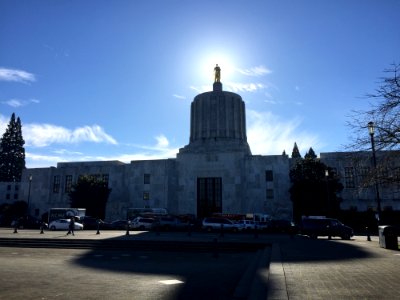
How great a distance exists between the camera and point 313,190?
44594 mm

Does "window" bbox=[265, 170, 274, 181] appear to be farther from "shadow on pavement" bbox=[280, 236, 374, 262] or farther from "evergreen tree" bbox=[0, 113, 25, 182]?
"evergreen tree" bbox=[0, 113, 25, 182]

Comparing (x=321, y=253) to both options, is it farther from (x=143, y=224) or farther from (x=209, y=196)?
(x=209, y=196)

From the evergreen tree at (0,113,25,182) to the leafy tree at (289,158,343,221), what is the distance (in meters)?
68.0

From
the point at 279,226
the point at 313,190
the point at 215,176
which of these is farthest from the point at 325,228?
the point at 215,176

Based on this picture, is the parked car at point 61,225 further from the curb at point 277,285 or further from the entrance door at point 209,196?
the curb at point 277,285

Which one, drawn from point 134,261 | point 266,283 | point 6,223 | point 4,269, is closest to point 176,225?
point 134,261

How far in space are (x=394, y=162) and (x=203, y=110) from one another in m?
47.3

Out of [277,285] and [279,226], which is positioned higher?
[277,285]

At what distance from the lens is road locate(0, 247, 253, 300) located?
25.2 feet

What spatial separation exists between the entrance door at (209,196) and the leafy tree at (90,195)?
16.3m

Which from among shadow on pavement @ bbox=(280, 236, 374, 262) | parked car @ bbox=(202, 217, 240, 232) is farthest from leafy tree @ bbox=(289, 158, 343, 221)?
shadow on pavement @ bbox=(280, 236, 374, 262)

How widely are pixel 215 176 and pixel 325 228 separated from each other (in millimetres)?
29066

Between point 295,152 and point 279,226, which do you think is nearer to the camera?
point 279,226

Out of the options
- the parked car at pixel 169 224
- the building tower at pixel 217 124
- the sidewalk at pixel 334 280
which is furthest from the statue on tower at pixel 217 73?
the sidewalk at pixel 334 280
